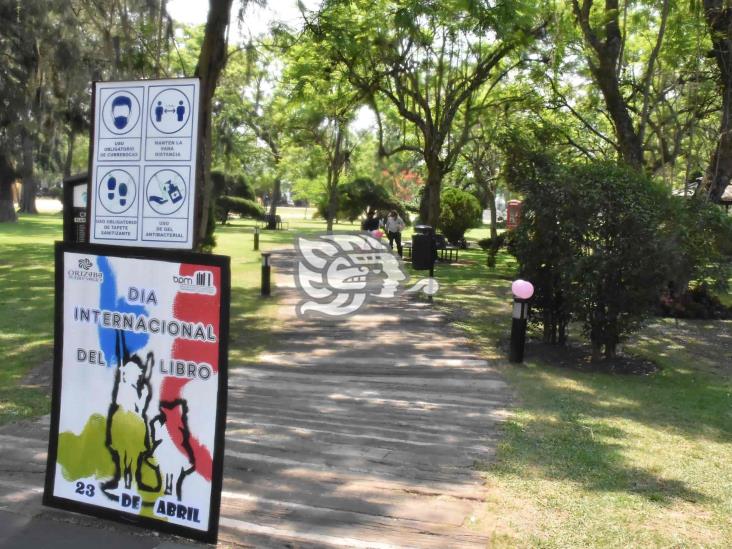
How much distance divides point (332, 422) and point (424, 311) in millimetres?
7414

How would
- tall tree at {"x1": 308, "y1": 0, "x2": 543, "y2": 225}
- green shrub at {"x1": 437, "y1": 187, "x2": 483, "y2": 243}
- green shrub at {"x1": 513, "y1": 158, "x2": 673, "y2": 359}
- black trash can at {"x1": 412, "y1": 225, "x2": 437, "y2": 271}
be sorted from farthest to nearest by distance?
1. green shrub at {"x1": 437, "y1": 187, "x2": 483, "y2": 243}
2. black trash can at {"x1": 412, "y1": 225, "x2": 437, "y2": 271}
3. tall tree at {"x1": 308, "y1": 0, "x2": 543, "y2": 225}
4. green shrub at {"x1": 513, "y1": 158, "x2": 673, "y2": 359}

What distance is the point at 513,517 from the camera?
155 inches

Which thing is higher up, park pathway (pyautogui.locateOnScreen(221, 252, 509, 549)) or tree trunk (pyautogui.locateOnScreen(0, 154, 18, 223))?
tree trunk (pyautogui.locateOnScreen(0, 154, 18, 223))

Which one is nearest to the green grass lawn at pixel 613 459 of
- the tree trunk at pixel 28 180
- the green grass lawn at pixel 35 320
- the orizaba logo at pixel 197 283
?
the orizaba logo at pixel 197 283

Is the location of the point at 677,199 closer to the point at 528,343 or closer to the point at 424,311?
the point at 528,343

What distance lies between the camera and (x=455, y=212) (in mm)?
30594

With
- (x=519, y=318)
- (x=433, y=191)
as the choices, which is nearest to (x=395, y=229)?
(x=433, y=191)

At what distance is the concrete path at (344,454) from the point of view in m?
3.79

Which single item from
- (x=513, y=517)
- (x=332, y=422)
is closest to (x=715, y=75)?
(x=332, y=422)

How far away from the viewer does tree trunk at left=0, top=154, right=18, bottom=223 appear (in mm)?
38438

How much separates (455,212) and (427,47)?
1136cm

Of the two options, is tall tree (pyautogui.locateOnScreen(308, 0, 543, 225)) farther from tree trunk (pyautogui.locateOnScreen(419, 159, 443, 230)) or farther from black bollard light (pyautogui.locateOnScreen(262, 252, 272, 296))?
black bollard light (pyautogui.locateOnScreen(262, 252, 272, 296))

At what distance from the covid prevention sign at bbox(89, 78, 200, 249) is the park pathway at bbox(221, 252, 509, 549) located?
1567 millimetres

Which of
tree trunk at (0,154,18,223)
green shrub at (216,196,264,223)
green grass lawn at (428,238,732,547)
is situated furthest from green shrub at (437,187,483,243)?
tree trunk at (0,154,18,223)
